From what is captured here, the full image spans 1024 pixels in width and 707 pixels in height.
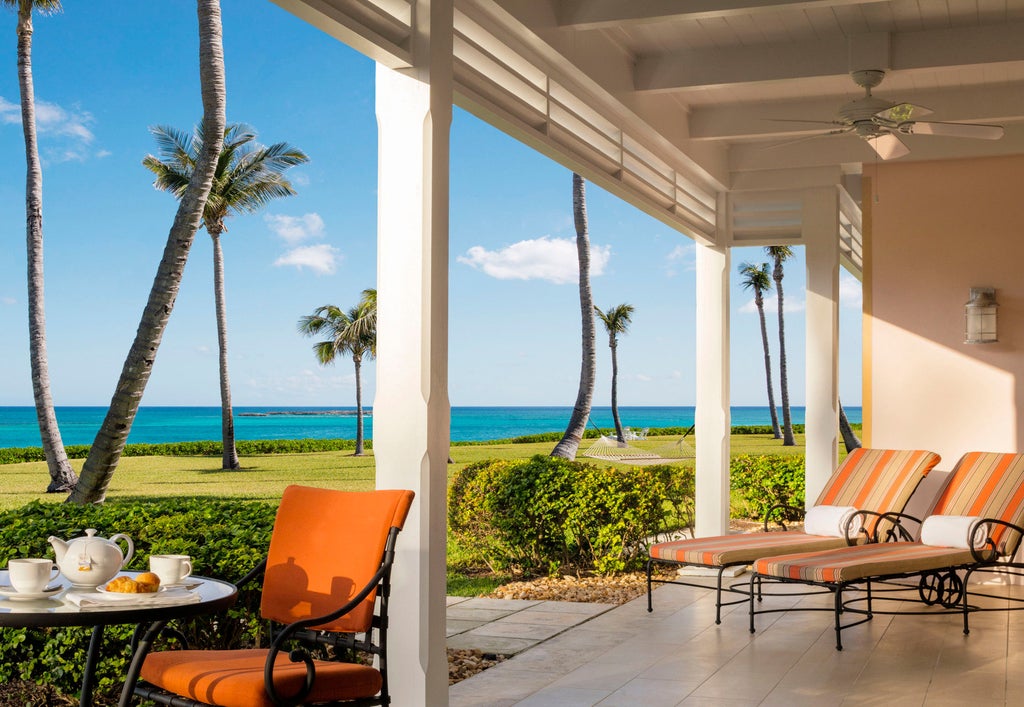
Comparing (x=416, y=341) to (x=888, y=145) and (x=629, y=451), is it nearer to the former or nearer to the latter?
(x=888, y=145)

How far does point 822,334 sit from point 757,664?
3658mm

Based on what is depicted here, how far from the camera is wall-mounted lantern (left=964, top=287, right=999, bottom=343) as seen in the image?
7.19m

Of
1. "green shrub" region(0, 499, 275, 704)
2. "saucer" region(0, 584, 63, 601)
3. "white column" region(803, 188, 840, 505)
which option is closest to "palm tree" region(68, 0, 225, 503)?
"green shrub" region(0, 499, 275, 704)

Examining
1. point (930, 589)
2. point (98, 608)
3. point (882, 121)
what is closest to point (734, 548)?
point (930, 589)

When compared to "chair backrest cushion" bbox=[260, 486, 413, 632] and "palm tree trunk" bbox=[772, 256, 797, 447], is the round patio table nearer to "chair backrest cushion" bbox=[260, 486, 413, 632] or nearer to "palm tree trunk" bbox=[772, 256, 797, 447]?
"chair backrest cushion" bbox=[260, 486, 413, 632]

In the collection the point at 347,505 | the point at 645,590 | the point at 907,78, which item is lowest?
the point at 645,590

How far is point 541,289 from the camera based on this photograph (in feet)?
129

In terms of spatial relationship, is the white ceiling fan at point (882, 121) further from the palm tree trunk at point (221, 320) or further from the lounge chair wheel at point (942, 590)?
the palm tree trunk at point (221, 320)

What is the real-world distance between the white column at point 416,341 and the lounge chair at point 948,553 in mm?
2407

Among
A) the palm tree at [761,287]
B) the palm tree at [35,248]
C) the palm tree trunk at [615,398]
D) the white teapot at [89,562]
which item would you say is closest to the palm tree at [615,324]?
the palm tree trunk at [615,398]

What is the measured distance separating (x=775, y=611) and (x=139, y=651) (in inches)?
155

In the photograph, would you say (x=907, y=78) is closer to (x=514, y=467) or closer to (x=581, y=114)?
(x=581, y=114)

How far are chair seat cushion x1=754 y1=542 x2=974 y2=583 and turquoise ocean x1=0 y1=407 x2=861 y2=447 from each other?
31.1 metres

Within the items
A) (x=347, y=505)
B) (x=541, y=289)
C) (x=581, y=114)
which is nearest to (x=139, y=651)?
(x=347, y=505)
